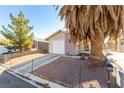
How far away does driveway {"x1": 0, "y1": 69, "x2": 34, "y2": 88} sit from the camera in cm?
365

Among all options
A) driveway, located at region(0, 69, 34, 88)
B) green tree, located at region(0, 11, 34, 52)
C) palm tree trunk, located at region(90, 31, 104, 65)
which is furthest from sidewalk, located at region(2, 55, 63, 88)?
palm tree trunk, located at region(90, 31, 104, 65)

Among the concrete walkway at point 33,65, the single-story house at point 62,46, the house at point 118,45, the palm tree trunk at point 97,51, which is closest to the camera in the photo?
the house at point 118,45

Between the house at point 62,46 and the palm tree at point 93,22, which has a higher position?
the palm tree at point 93,22

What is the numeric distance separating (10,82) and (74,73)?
1.15m

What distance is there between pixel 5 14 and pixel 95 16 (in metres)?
1.51

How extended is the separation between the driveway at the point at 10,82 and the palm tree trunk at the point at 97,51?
123cm

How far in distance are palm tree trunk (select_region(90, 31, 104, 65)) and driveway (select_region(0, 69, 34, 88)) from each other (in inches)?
48.3

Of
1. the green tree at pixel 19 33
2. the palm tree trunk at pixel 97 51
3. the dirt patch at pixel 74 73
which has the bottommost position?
the dirt patch at pixel 74 73

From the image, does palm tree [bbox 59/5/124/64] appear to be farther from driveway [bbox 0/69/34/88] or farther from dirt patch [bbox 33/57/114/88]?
driveway [bbox 0/69/34/88]

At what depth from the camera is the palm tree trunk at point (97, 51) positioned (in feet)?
12.6

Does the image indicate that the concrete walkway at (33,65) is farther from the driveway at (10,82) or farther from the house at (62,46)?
the driveway at (10,82)

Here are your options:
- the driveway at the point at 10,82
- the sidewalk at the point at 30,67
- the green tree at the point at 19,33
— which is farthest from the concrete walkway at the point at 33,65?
the green tree at the point at 19,33

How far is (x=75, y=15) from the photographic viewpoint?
350 cm
